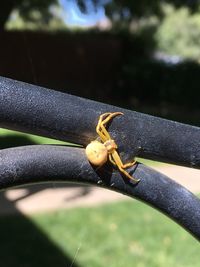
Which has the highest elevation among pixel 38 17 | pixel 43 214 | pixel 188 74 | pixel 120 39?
pixel 38 17

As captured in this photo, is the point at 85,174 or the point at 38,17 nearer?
the point at 85,174

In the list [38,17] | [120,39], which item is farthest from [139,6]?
[38,17]

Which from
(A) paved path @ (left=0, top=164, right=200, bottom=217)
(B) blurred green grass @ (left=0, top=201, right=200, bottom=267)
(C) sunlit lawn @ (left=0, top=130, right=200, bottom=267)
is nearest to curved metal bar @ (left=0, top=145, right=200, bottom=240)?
(B) blurred green grass @ (left=0, top=201, right=200, bottom=267)

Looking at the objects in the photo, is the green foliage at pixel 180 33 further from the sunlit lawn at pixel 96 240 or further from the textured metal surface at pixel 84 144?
the textured metal surface at pixel 84 144

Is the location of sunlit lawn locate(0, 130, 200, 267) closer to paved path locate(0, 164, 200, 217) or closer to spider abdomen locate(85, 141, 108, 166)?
paved path locate(0, 164, 200, 217)

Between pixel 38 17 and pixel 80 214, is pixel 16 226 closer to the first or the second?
pixel 80 214

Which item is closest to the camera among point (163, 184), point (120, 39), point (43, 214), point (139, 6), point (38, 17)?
point (163, 184)

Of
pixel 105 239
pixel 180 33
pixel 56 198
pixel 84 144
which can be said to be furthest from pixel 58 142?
pixel 180 33
